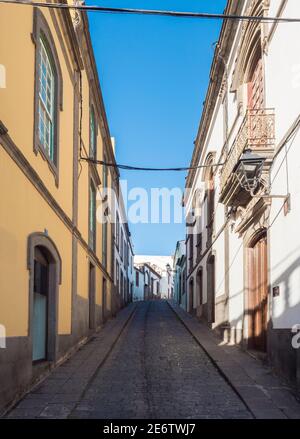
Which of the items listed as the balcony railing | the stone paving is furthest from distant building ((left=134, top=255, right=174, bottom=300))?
the balcony railing

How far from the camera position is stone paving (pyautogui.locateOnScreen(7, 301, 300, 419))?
21.4 ft

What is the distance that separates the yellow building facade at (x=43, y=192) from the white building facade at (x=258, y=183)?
3548 millimetres

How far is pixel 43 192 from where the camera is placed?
335 inches

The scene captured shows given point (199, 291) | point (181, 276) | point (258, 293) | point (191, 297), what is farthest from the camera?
point (181, 276)

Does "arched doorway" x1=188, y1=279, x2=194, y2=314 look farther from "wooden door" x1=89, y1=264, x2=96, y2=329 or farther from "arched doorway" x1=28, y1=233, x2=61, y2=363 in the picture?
"arched doorway" x1=28, y1=233, x2=61, y2=363

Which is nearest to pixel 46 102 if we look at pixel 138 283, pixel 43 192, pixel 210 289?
pixel 43 192

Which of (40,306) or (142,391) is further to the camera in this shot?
(40,306)

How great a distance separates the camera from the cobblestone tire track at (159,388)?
21.5 ft

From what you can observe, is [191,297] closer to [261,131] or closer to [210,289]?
[210,289]

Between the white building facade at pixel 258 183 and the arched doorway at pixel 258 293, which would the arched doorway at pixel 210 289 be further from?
the arched doorway at pixel 258 293

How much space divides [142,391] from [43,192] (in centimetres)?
357

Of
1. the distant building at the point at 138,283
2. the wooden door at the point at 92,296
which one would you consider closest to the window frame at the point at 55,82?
the wooden door at the point at 92,296

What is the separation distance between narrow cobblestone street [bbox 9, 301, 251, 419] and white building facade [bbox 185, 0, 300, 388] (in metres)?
1.21

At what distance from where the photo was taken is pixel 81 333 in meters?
12.8
